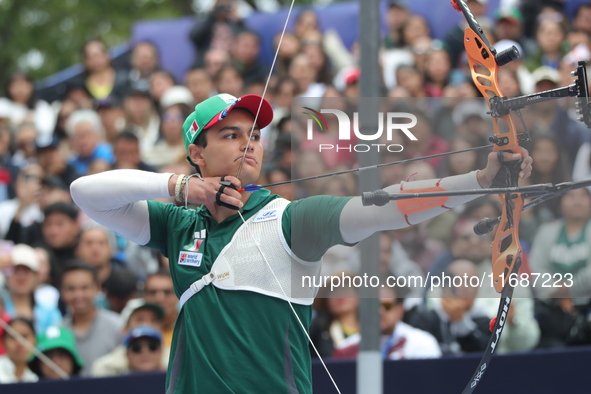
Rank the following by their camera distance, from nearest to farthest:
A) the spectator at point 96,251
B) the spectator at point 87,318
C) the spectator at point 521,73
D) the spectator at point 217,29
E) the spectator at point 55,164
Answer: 1. the spectator at point 87,318
2. the spectator at point 96,251
3. the spectator at point 521,73
4. the spectator at point 55,164
5. the spectator at point 217,29

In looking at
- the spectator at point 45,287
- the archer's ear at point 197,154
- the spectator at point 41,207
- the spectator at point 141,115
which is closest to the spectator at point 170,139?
the spectator at point 141,115

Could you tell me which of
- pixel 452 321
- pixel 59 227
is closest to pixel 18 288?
pixel 59 227

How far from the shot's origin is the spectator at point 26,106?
854 centimetres

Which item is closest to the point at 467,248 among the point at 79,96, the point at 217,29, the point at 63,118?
the point at 63,118

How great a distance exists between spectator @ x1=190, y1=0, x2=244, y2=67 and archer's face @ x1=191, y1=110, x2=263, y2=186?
5859 millimetres

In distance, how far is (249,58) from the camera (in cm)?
823

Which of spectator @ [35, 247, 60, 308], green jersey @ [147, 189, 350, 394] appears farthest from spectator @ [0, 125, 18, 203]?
green jersey @ [147, 189, 350, 394]

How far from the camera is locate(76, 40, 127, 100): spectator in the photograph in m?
8.73

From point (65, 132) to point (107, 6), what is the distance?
7.95 m

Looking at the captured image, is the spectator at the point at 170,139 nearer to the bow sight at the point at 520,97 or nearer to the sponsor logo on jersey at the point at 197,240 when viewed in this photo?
the sponsor logo on jersey at the point at 197,240

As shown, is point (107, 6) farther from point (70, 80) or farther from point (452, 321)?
point (452, 321)

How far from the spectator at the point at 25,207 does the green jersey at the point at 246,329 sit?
4.12 m

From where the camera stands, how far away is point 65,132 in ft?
26.3

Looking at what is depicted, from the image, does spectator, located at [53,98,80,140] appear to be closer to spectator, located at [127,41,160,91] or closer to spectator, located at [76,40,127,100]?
spectator, located at [76,40,127,100]
